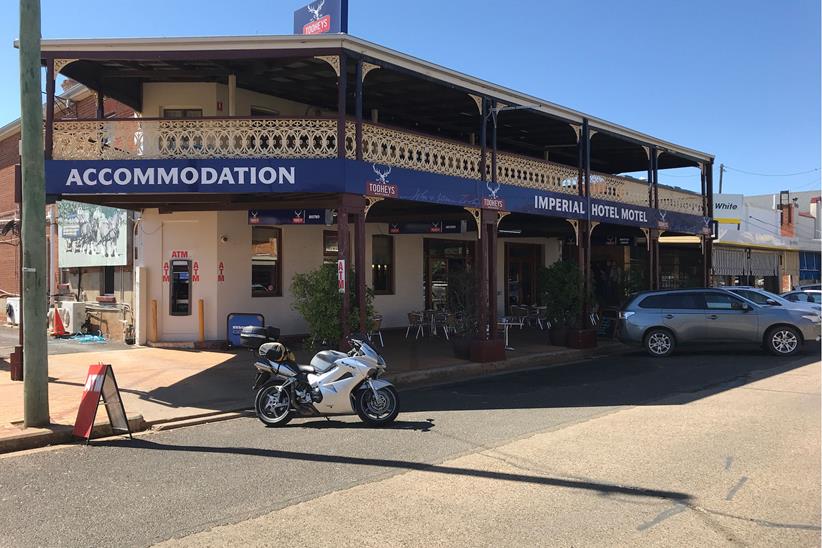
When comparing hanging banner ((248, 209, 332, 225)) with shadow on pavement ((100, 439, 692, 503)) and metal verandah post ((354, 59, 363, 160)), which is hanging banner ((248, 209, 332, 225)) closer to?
metal verandah post ((354, 59, 363, 160))

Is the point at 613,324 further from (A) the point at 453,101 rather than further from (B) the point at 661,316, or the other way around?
(A) the point at 453,101

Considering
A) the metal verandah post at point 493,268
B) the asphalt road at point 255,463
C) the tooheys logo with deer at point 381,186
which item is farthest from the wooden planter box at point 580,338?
the tooheys logo with deer at point 381,186

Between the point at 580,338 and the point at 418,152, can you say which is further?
the point at 580,338

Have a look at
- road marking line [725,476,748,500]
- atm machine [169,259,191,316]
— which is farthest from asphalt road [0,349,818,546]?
atm machine [169,259,191,316]

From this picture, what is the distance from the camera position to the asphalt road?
15.9 ft

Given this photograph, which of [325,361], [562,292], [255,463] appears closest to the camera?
[255,463]

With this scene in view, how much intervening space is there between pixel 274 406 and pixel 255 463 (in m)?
1.81

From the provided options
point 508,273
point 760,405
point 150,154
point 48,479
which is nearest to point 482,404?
point 760,405

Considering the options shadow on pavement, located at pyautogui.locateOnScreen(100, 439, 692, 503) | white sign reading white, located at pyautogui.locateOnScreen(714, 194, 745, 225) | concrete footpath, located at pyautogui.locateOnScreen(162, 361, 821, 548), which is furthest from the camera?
white sign reading white, located at pyautogui.locateOnScreen(714, 194, 745, 225)

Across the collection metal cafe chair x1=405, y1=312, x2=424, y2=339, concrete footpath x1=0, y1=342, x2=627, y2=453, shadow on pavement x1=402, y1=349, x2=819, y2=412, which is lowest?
shadow on pavement x1=402, y1=349, x2=819, y2=412

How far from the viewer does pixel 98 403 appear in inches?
291

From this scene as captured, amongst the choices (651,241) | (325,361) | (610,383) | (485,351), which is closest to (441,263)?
(651,241)

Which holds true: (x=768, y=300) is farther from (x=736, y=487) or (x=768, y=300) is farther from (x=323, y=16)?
(x=323, y=16)

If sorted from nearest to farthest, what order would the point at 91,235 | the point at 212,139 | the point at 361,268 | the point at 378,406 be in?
the point at 378,406 < the point at 361,268 < the point at 212,139 < the point at 91,235
